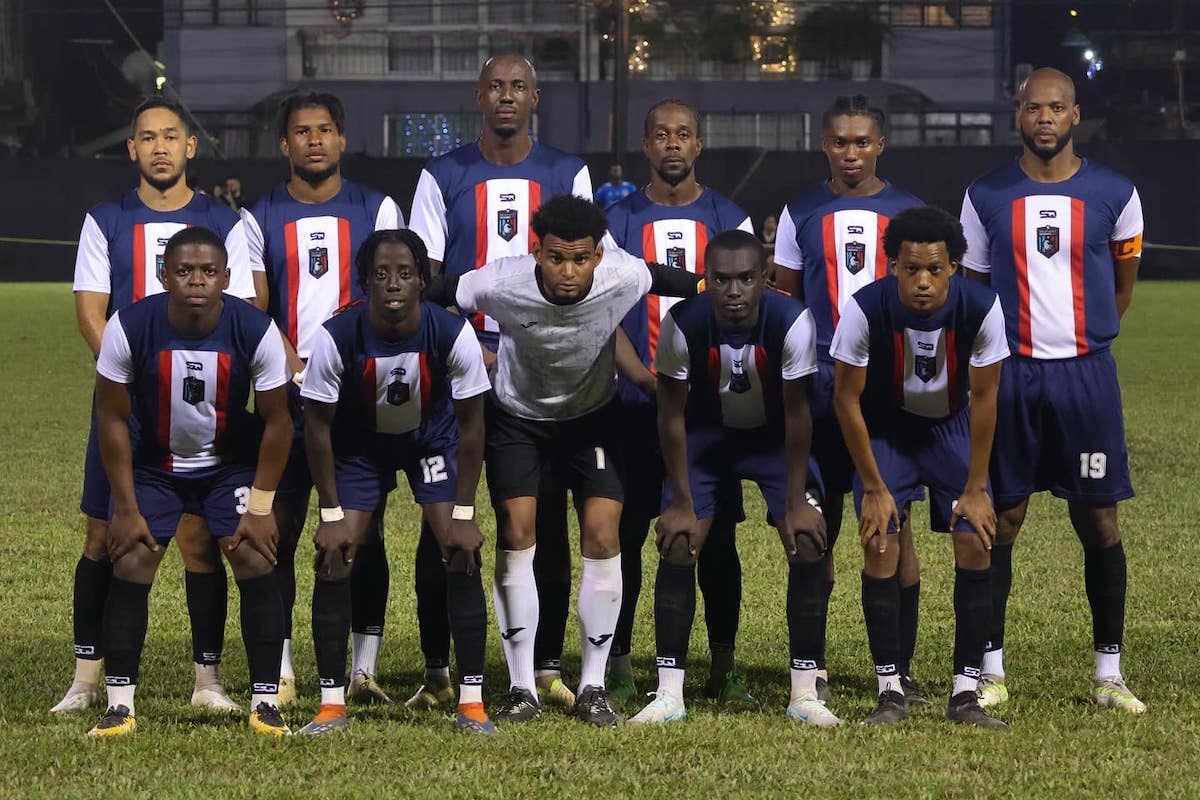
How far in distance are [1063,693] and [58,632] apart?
4.04 meters

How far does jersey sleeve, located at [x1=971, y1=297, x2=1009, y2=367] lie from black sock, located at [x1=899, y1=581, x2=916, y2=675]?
0.91 m

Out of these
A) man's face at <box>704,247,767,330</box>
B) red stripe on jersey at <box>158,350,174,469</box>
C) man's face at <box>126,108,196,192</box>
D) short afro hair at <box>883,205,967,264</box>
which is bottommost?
red stripe on jersey at <box>158,350,174,469</box>

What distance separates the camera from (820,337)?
6602 mm

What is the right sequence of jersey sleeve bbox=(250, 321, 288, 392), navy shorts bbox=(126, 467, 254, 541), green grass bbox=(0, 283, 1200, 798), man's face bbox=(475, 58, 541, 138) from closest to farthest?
1. green grass bbox=(0, 283, 1200, 798)
2. jersey sleeve bbox=(250, 321, 288, 392)
3. navy shorts bbox=(126, 467, 254, 541)
4. man's face bbox=(475, 58, 541, 138)

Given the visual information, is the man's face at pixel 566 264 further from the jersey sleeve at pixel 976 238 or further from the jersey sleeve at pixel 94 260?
the jersey sleeve at pixel 94 260

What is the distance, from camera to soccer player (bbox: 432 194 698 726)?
600cm

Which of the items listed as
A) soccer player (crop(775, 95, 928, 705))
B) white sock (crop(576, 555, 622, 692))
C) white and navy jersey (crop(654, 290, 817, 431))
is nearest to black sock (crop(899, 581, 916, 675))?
soccer player (crop(775, 95, 928, 705))

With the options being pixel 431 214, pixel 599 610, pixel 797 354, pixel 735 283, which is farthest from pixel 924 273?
pixel 431 214

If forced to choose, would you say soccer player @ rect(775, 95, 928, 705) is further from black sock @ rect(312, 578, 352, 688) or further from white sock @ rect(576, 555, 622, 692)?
black sock @ rect(312, 578, 352, 688)

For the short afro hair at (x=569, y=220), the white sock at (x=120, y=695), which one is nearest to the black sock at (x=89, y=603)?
the white sock at (x=120, y=695)

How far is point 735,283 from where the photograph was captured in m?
5.86

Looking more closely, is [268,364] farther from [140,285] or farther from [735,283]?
[735,283]

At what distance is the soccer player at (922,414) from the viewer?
19.1 feet

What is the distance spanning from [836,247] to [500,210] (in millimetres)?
1236
